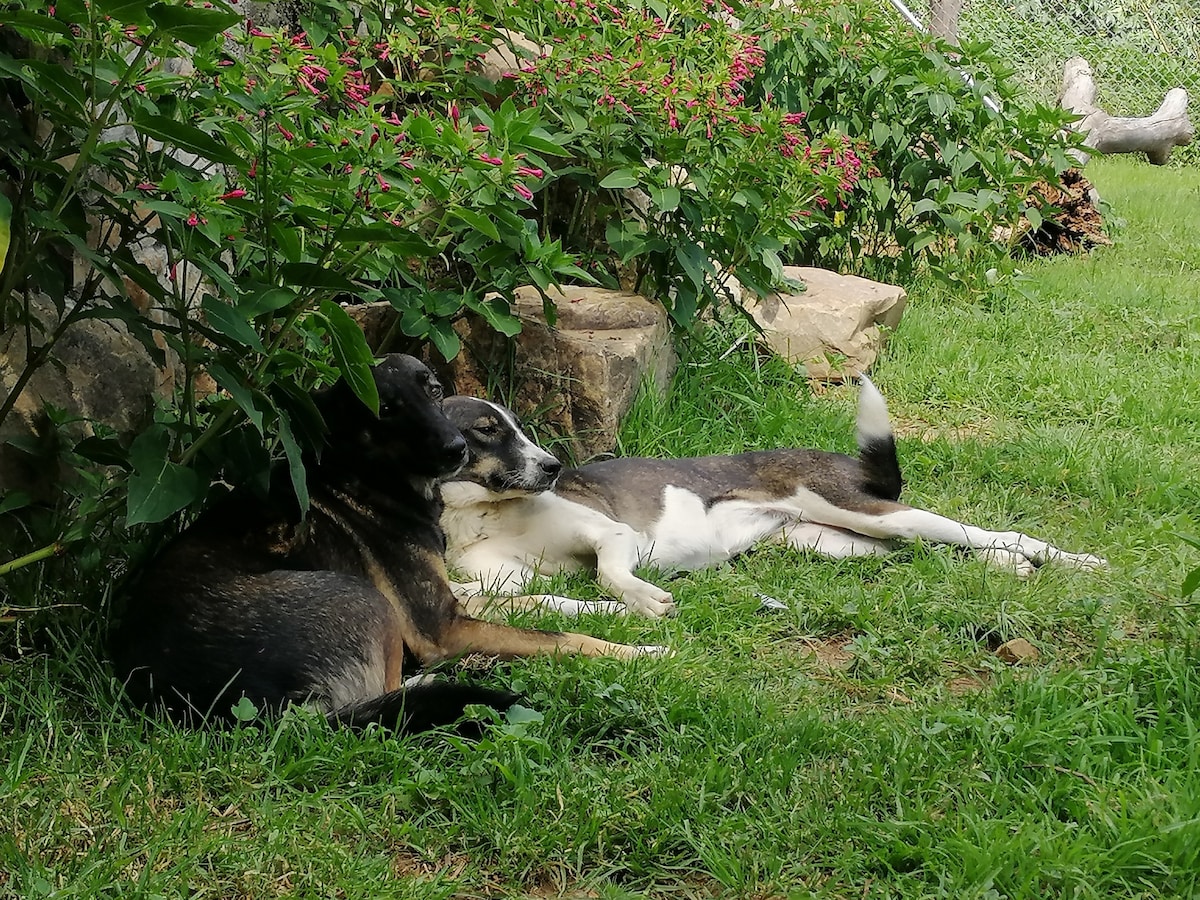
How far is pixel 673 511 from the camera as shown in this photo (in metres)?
4.86

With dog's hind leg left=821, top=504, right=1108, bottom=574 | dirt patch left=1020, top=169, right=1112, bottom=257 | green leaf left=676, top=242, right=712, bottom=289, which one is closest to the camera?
dog's hind leg left=821, top=504, right=1108, bottom=574

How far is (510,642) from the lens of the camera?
3602 mm

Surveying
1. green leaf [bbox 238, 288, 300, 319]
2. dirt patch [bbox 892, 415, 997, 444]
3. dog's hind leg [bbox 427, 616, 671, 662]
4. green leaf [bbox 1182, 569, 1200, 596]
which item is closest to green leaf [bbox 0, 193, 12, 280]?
green leaf [bbox 238, 288, 300, 319]

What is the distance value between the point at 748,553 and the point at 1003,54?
436 inches

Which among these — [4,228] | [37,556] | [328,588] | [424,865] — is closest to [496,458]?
[328,588]

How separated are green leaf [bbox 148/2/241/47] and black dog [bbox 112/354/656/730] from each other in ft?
4.80

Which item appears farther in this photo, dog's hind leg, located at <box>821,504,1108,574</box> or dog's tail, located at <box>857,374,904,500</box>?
dog's tail, located at <box>857,374,904,500</box>

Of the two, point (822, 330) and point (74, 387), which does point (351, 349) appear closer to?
point (74, 387)

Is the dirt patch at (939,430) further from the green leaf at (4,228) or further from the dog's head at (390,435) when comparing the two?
the green leaf at (4,228)

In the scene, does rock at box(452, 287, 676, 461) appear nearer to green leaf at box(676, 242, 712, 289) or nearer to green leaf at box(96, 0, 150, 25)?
green leaf at box(676, 242, 712, 289)

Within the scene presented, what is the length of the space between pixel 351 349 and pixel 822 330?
4349 mm

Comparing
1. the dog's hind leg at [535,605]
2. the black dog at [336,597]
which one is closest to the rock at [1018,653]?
the black dog at [336,597]

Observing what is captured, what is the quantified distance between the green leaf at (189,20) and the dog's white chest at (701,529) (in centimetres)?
284

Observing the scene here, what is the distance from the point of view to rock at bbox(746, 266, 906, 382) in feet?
21.8
